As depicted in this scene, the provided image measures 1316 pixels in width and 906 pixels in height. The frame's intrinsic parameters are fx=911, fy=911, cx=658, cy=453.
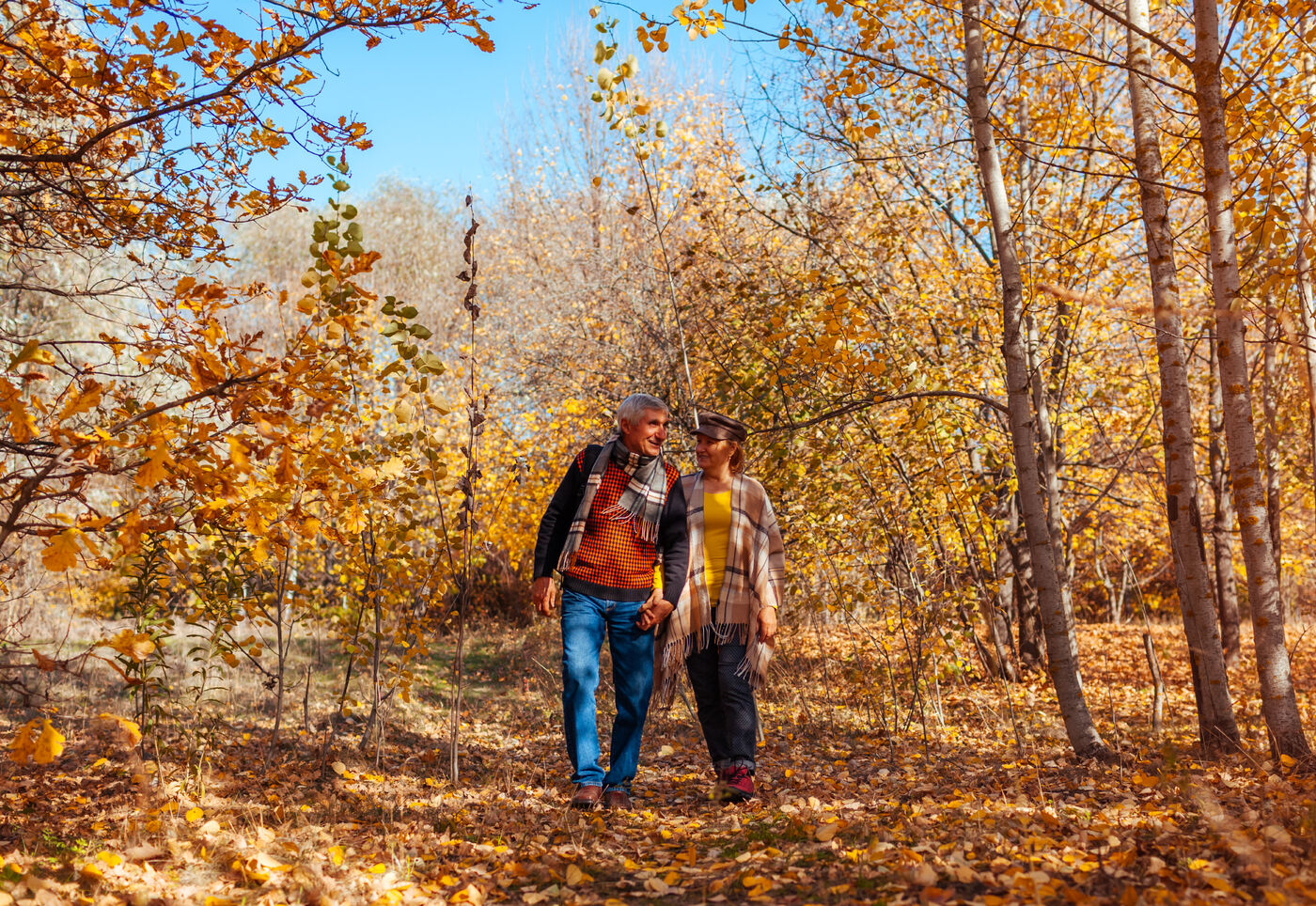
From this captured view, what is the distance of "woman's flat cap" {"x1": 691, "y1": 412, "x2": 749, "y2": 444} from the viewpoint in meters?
4.11

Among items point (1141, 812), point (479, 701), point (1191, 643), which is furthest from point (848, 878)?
point (479, 701)

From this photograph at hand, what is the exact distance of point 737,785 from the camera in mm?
3912

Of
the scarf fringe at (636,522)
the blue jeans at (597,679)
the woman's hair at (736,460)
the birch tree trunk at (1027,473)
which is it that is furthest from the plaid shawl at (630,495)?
the birch tree trunk at (1027,473)

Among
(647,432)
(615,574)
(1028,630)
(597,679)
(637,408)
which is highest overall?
Answer: (637,408)

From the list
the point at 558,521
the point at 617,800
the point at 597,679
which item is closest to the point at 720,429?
the point at 558,521

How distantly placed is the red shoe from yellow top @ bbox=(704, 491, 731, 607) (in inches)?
28.7

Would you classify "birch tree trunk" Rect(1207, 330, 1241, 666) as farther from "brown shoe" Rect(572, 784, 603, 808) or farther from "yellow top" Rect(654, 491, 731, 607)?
"brown shoe" Rect(572, 784, 603, 808)

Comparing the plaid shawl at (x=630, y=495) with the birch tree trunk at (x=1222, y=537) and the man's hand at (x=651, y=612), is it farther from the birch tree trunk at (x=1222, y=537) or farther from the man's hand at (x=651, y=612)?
the birch tree trunk at (x=1222, y=537)

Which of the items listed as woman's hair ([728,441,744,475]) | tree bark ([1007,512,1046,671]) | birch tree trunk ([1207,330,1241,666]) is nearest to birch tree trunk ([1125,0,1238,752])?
woman's hair ([728,441,744,475])

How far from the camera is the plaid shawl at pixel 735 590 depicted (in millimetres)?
4047

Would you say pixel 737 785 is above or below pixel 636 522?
below

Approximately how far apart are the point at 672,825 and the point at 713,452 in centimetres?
158

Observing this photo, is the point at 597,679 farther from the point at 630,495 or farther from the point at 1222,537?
the point at 1222,537

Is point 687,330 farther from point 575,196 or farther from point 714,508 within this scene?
point 575,196
